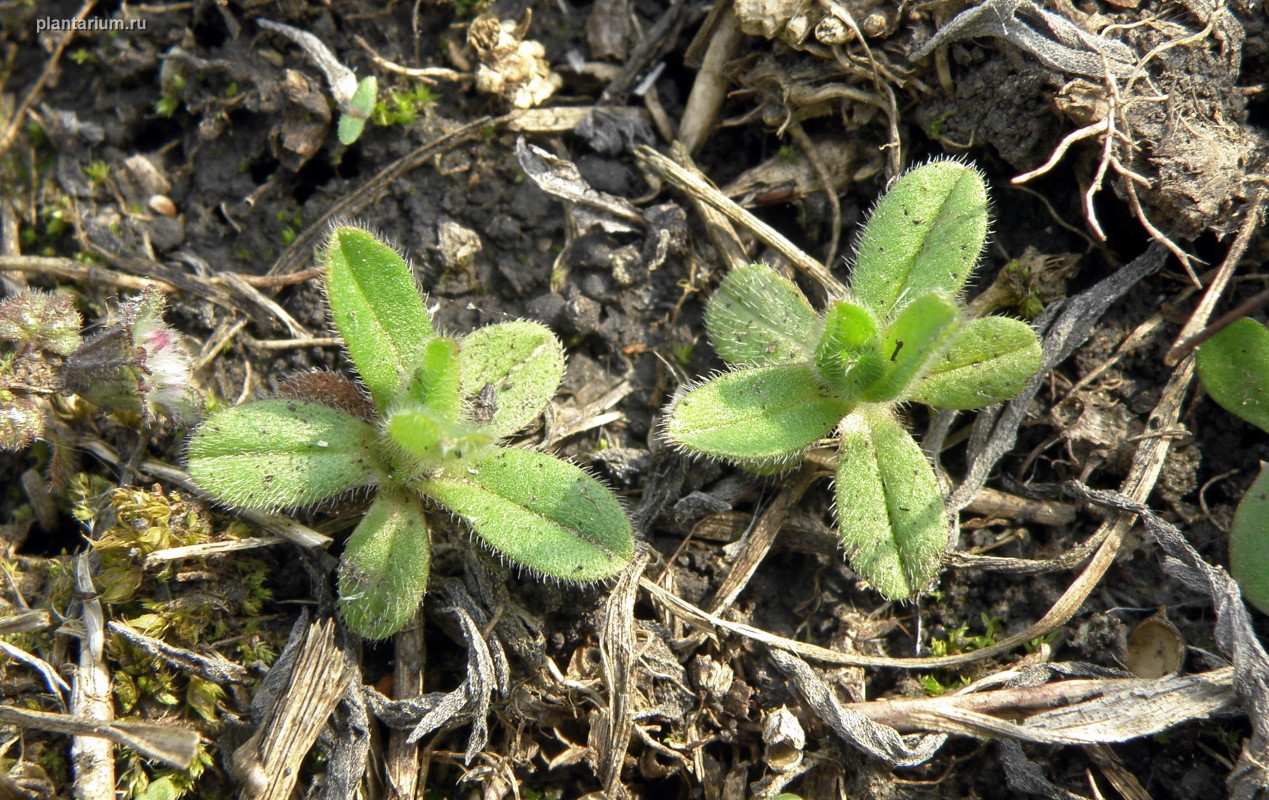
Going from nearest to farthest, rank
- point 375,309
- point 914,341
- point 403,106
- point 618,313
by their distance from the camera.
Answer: point 914,341 → point 375,309 → point 618,313 → point 403,106

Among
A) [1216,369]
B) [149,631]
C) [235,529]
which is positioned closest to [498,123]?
[235,529]

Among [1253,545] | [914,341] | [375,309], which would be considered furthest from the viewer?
[375,309]

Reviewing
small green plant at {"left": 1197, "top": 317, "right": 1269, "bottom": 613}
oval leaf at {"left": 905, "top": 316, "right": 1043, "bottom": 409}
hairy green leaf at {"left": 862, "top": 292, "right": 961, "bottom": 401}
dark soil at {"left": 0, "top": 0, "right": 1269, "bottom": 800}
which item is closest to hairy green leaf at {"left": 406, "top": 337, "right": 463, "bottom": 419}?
dark soil at {"left": 0, "top": 0, "right": 1269, "bottom": 800}

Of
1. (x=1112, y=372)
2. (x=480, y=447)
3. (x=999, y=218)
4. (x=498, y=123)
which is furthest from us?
(x=498, y=123)

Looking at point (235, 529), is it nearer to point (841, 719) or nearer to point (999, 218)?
point (841, 719)

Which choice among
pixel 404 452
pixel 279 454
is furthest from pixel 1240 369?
pixel 279 454

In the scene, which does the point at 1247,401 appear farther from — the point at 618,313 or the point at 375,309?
the point at 375,309

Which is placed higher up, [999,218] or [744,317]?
[999,218]
